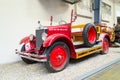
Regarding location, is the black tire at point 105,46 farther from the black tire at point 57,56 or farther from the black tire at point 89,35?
the black tire at point 57,56

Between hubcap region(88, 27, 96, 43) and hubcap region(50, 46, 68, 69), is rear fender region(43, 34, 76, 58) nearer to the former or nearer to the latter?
hubcap region(50, 46, 68, 69)

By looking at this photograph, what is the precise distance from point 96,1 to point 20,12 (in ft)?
14.5

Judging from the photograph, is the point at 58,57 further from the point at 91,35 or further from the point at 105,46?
the point at 105,46

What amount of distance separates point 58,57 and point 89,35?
1.54 metres

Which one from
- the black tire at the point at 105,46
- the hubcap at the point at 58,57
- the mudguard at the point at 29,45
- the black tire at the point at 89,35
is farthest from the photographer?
the black tire at the point at 105,46

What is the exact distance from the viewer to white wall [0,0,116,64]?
414cm

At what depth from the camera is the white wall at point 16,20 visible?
414 cm

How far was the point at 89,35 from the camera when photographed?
14.9ft

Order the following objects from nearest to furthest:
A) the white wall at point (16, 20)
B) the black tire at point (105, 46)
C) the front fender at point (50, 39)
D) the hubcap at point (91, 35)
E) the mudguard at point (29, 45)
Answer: the front fender at point (50, 39) < the mudguard at point (29, 45) < the white wall at point (16, 20) < the hubcap at point (91, 35) < the black tire at point (105, 46)

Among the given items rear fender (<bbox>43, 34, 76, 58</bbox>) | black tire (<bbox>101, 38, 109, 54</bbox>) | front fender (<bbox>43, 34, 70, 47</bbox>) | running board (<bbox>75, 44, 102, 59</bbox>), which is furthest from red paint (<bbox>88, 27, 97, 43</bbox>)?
front fender (<bbox>43, 34, 70, 47</bbox>)

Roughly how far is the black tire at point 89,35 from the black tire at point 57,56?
919 mm

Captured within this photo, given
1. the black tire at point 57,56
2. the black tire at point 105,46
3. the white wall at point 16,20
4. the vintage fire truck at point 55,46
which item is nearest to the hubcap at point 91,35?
the vintage fire truck at point 55,46

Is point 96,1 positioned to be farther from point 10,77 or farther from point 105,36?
point 10,77

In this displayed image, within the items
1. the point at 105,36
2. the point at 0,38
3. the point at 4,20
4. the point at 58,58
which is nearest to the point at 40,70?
the point at 58,58
